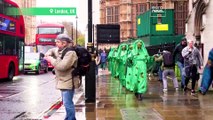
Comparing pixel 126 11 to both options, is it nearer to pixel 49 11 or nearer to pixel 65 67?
pixel 49 11

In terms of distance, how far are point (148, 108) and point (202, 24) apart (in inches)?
209

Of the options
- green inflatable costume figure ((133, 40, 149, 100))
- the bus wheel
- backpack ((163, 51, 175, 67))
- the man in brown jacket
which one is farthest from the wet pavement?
the bus wheel

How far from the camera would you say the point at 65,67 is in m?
7.80

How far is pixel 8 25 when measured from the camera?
2191cm

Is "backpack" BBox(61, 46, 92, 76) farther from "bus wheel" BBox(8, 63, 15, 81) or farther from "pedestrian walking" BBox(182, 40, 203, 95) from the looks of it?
Answer: "bus wheel" BBox(8, 63, 15, 81)

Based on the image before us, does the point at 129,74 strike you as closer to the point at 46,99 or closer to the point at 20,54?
the point at 46,99

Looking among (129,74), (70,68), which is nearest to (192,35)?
(129,74)

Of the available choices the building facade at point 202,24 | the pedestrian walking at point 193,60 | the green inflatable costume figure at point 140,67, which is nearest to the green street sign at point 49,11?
the building facade at point 202,24

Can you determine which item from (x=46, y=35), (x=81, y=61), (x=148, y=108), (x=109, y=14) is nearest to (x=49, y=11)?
(x=148, y=108)

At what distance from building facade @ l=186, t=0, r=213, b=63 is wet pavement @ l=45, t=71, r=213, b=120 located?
1693mm

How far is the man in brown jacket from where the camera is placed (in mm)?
7840

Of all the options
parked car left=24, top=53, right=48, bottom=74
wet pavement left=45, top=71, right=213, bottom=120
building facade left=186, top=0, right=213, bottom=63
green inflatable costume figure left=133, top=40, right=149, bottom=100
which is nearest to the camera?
wet pavement left=45, top=71, right=213, bottom=120

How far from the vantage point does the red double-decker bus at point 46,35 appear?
41094 millimetres

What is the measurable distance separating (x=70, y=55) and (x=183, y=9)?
4132cm
